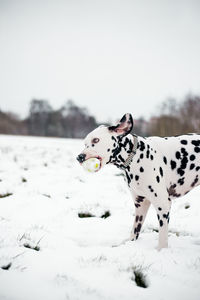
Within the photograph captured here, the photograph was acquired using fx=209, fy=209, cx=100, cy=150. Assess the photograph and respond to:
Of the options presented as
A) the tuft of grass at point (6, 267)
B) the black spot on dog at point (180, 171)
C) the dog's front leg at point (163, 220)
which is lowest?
the tuft of grass at point (6, 267)

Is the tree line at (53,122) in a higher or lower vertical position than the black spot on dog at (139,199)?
higher

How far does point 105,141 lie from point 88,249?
1425 millimetres

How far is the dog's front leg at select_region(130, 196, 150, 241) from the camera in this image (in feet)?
10.6

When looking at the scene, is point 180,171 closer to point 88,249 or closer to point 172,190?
point 172,190

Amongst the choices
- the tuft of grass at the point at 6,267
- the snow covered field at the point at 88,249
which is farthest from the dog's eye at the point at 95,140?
the tuft of grass at the point at 6,267

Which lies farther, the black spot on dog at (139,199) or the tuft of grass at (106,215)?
the tuft of grass at (106,215)

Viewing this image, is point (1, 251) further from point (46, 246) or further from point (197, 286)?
point (197, 286)

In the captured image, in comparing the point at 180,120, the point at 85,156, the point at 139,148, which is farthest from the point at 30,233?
the point at 180,120

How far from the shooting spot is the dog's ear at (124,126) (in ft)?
9.25

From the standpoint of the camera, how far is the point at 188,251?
2.75 meters

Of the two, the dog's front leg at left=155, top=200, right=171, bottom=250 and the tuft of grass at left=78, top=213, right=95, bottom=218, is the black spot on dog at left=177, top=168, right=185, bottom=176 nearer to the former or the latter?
the dog's front leg at left=155, top=200, right=171, bottom=250

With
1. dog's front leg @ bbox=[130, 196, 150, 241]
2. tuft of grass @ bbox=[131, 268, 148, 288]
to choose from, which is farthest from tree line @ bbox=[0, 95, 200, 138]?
tuft of grass @ bbox=[131, 268, 148, 288]

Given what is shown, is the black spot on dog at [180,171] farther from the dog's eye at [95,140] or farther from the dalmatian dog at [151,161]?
the dog's eye at [95,140]

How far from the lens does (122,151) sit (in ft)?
9.66
